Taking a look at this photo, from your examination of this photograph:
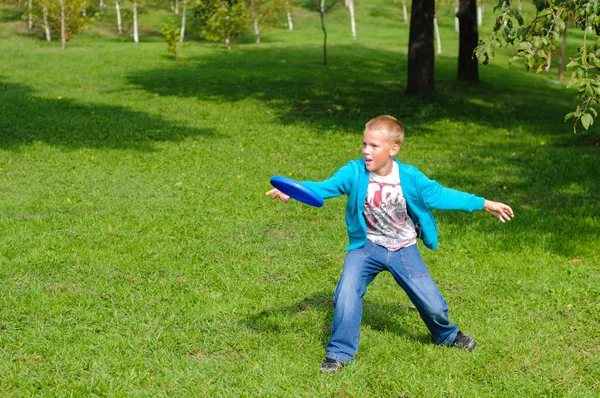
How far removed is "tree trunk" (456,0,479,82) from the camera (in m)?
22.3

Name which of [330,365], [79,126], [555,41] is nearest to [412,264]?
[330,365]

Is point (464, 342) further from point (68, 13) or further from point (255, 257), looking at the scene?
point (68, 13)

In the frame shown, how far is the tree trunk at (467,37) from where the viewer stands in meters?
22.3

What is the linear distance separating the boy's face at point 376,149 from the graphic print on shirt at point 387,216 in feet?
0.51

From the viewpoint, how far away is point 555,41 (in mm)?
6258

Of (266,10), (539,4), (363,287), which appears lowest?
(266,10)

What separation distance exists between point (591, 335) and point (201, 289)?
3.42 m

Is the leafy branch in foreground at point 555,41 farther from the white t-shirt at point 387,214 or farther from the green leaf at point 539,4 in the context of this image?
the white t-shirt at point 387,214

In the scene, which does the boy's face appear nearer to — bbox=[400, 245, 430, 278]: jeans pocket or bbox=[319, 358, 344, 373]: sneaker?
bbox=[400, 245, 430, 278]: jeans pocket

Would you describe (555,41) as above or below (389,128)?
above

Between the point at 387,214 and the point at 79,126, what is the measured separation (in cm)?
1226

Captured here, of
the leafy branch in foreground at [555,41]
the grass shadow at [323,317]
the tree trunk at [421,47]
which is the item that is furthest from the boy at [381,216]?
the tree trunk at [421,47]

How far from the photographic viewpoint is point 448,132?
1680 cm

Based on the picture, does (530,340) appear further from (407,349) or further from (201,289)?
(201,289)
